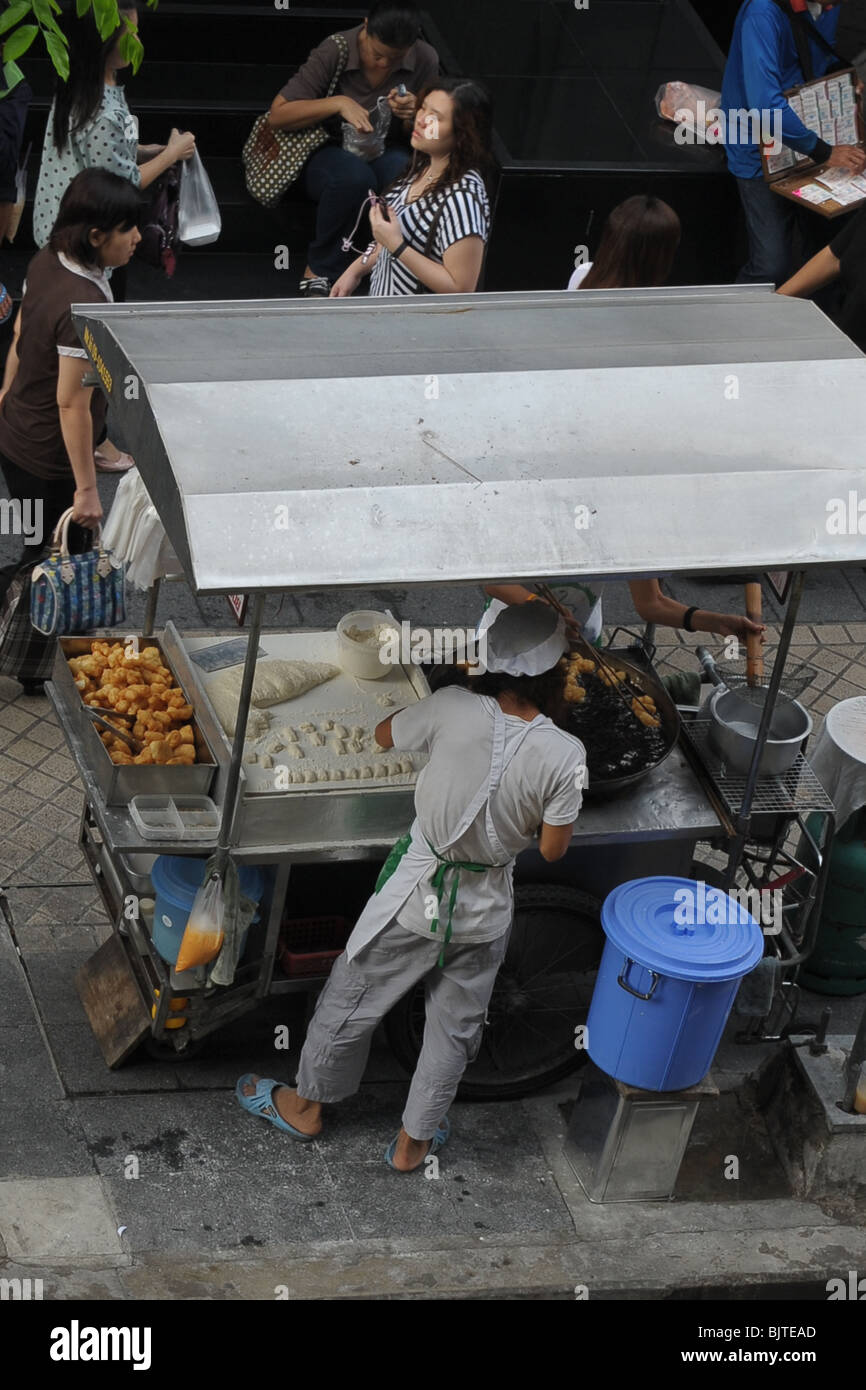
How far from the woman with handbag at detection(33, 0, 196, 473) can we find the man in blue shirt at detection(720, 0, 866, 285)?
2999 mm

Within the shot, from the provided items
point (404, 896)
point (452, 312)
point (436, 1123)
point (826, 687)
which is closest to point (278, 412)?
point (452, 312)

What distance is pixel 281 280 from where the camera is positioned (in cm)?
Answer: 1016

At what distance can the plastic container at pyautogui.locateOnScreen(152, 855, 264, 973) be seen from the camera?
521cm

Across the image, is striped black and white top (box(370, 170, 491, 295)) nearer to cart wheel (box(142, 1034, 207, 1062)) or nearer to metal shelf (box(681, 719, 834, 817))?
metal shelf (box(681, 719, 834, 817))

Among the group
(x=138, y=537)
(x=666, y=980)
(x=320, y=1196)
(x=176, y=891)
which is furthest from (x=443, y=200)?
(x=320, y=1196)

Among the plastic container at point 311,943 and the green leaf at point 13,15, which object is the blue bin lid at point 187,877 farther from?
A: the green leaf at point 13,15

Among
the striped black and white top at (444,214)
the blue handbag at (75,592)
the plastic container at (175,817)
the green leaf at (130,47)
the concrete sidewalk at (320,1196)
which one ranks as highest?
the green leaf at (130,47)

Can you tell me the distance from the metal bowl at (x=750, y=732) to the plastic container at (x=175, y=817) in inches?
67.2

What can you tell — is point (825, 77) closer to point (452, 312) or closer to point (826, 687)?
point (826, 687)

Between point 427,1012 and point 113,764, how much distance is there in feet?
3.99

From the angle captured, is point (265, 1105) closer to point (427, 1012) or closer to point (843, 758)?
point (427, 1012)

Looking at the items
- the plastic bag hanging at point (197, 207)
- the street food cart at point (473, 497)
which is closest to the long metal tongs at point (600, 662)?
the street food cart at point (473, 497)

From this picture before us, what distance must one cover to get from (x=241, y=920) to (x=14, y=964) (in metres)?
1.14

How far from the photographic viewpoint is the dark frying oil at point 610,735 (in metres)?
5.60
